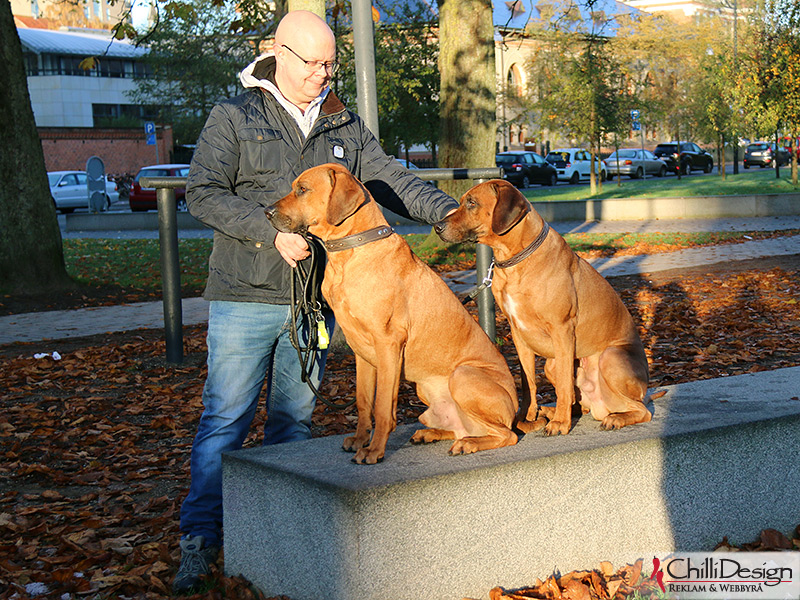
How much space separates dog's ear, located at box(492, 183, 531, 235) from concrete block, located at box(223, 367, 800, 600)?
3.12 feet

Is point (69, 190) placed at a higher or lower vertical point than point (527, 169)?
lower

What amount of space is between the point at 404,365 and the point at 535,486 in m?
0.74

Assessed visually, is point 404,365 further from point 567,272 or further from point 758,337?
point 758,337

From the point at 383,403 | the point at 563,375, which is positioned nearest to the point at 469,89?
the point at 563,375

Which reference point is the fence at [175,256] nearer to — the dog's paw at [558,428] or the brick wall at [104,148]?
the dog's paw at [558,428]

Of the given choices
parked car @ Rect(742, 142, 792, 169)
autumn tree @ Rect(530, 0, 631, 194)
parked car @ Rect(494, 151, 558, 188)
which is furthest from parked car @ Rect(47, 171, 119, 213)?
parked car @ Rect(742, 142, 792, 169)

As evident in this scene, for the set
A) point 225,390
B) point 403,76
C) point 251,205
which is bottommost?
point 225,390

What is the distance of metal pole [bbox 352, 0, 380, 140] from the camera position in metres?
7.49

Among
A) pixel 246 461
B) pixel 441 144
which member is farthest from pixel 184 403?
pixel 441 144

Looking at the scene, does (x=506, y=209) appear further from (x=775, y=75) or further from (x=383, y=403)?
(x=775, y=75)

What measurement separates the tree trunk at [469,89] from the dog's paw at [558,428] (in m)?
10.7

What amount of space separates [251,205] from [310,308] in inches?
21.9

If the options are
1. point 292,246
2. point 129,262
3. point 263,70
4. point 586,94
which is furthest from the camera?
point 586,94

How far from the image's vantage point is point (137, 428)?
665 cm
